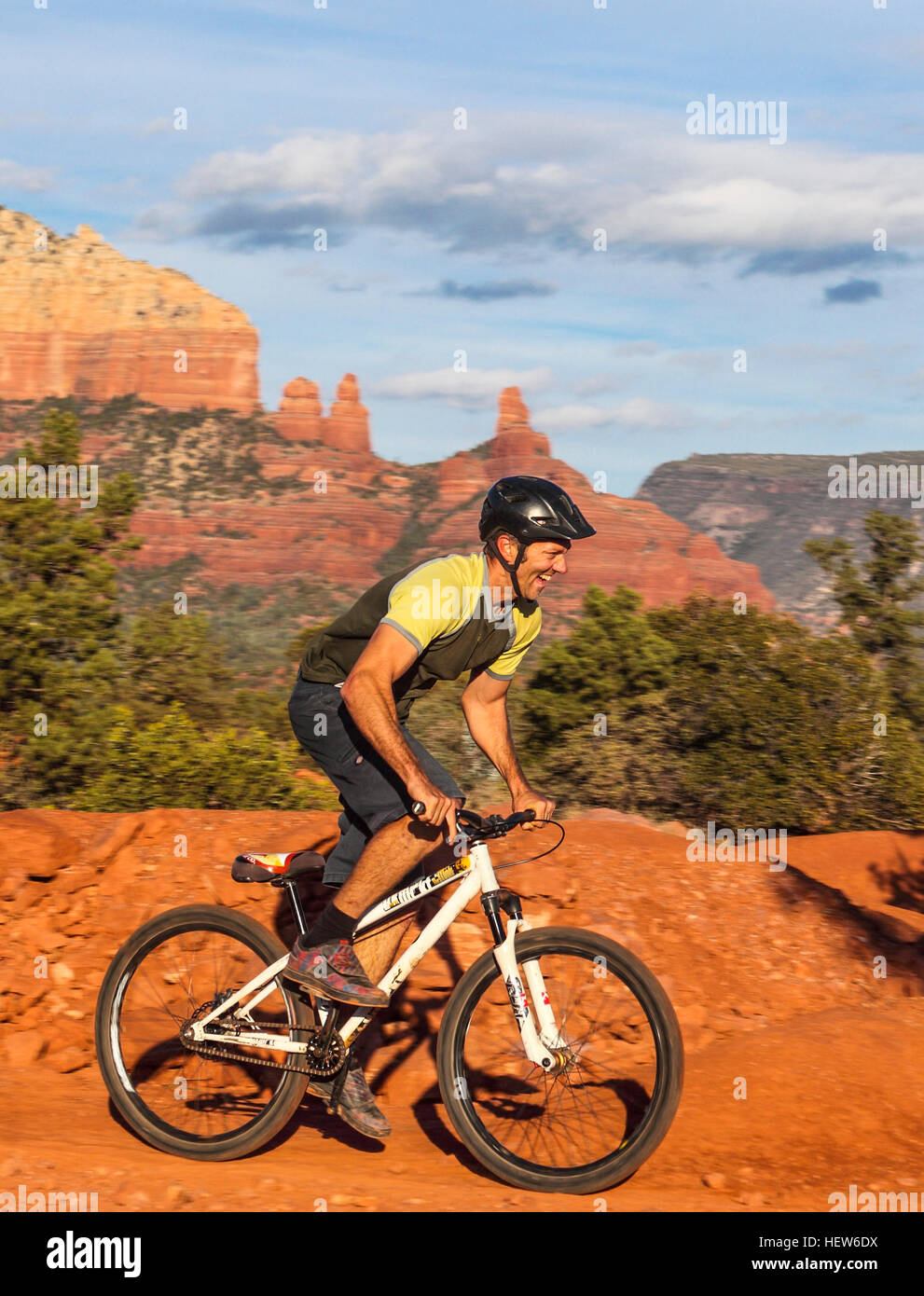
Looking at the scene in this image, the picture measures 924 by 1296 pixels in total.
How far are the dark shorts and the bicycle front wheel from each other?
0.55 meters

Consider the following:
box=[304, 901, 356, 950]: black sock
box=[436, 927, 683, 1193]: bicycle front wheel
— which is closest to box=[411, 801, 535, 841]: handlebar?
box=[436, 927, 683, 1193]: bicycle front wheel

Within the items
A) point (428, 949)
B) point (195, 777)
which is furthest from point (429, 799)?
point (195, 777)

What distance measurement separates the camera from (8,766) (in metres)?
15.0

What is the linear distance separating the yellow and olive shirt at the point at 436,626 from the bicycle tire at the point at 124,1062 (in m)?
0.90

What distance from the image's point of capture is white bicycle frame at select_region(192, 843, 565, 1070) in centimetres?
366

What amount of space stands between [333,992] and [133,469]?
60.6m

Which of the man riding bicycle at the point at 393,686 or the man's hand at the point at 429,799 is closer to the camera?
the man's hand at the point at 429,799

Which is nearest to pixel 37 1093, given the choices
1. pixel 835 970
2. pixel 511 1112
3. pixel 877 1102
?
pixel 511 1112

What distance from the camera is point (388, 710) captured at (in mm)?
3441

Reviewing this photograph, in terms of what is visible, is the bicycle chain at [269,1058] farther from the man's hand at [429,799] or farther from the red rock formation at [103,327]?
the red rock formation at [103,327]

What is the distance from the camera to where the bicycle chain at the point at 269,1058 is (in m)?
3.80

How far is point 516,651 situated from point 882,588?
62.2ft

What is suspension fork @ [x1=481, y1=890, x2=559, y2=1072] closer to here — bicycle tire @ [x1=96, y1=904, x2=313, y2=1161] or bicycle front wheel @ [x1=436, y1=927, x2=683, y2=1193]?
bicycle front wheel @ [x1=436, y1=927, x2=683, y2=1193]

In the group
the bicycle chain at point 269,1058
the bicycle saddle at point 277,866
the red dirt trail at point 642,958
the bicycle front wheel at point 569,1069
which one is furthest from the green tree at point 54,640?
the bicycle front wheel at point 569,1069
